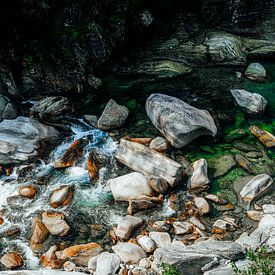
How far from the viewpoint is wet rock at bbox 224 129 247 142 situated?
8.91 m

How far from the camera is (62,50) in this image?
11.1m

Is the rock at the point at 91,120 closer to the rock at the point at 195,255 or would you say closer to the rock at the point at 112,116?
the rock at the point at 112,116

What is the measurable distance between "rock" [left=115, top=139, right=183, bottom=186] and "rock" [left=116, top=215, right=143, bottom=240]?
1.15m

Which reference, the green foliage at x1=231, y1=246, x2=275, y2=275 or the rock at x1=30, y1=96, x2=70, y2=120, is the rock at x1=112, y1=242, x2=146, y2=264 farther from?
the rock at x1=30, y1=96, x2=70, y2=120

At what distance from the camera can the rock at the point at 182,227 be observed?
22.0ft

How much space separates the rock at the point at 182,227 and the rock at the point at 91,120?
378 cm

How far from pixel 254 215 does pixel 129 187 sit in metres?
2.48

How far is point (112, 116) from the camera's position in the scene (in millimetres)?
9469

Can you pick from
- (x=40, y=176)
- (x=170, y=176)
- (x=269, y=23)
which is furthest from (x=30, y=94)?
(x=269, y=23)

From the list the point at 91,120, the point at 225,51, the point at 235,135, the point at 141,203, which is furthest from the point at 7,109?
the point at 225,51

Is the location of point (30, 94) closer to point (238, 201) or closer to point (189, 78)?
point (189, 78)

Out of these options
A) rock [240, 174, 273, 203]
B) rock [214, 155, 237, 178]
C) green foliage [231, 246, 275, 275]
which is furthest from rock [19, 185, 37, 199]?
green foliage [231, 246, 275, 275]

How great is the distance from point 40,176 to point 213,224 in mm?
3829

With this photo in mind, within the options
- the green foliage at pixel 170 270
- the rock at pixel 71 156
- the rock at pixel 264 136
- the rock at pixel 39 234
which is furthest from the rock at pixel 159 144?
the green foliage at pixel 170 270
